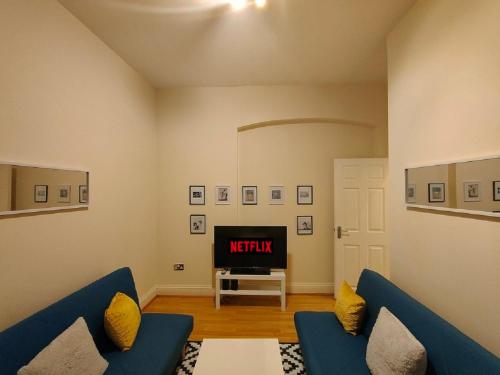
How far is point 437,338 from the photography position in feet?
5.07

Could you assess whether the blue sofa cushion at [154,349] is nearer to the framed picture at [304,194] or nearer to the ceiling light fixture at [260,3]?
the framed picture at [304,194]

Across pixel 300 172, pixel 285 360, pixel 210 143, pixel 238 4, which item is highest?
pixel 238 4

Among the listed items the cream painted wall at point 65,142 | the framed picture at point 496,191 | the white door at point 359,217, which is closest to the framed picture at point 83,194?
the cream painted wall at point 65,142

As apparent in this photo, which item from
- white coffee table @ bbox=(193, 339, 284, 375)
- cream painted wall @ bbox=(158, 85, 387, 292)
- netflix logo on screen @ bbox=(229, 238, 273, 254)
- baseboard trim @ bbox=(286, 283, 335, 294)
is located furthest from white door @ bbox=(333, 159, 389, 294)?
white coffee table @ bbox=(193, 339, 284, 375)

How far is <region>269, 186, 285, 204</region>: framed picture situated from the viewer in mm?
4363

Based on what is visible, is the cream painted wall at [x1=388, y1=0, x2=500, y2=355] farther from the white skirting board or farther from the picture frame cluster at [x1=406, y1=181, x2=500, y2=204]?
the white skirting board

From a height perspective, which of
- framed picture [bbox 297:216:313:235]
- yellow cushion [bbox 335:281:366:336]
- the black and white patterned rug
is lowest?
the black and white patterned rug

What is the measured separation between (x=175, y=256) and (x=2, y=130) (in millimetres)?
2904

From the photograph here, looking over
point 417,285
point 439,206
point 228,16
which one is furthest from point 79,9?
point 417,285

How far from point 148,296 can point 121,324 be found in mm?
2001

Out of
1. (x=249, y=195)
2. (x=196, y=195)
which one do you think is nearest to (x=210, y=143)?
(x=196, y=195)

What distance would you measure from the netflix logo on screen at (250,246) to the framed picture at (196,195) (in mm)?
779

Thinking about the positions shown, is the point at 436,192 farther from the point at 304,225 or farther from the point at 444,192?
the point at 304,225

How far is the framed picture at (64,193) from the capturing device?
222 cm
